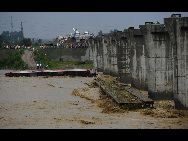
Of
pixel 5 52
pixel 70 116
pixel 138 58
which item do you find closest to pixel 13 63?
pixel 5 52

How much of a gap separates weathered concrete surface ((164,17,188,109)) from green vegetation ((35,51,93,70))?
4989cm

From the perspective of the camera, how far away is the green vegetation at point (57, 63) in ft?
233

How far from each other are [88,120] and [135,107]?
13.9 ft

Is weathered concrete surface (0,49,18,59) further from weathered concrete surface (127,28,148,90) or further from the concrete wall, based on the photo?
weathered concrete surface (127,28,148,90)

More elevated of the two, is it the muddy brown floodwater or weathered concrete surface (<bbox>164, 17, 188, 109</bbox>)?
weathered concrete surface (<bbox>164, 17, 188, 109</bbox>)

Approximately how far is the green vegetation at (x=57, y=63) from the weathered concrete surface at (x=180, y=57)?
4989cm

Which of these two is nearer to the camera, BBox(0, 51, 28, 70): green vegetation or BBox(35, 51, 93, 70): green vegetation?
BBox(0, 51, 28, 70): green vegetation

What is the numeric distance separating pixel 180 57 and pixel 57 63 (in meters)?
61.6

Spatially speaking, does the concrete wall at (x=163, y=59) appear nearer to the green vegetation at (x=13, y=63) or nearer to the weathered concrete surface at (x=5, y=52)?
the green vegetation at (x=13, y=63)

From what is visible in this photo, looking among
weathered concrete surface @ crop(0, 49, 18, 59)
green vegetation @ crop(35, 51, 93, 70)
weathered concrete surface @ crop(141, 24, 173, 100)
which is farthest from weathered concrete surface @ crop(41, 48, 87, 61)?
weathered concrete surface @ crop(141, 24, 173, 100)

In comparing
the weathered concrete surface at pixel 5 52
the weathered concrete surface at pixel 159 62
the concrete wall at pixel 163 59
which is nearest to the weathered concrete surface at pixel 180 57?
the concrete wall at pixel 163 59

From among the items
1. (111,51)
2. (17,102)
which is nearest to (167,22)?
(17,102)

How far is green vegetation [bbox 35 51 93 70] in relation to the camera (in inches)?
2800

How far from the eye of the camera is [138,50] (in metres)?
31.6
